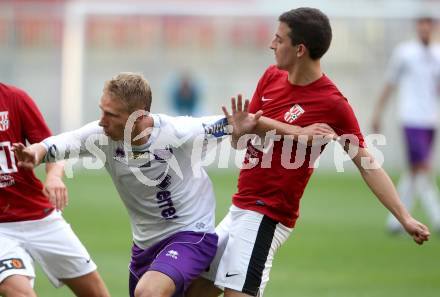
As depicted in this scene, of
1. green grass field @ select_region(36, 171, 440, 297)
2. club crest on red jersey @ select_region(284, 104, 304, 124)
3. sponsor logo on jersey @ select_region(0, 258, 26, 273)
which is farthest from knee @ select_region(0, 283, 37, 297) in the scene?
green grass field @ select_region(36, 171, 440, 297)

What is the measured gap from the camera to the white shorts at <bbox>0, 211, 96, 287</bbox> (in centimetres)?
717

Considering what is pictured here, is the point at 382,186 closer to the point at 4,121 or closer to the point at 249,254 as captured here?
the point at 249,254

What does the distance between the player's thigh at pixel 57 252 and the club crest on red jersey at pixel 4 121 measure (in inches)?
29.0

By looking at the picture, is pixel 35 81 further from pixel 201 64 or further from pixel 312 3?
pixel 312 3

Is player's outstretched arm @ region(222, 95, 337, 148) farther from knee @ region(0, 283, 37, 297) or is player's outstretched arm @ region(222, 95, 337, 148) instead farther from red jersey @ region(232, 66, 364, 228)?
knee @ region(0, 283, 37, 297)

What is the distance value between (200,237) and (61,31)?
20.2 meters

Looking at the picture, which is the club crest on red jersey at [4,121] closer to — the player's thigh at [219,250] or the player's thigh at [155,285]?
the player's thigh at [155,285]

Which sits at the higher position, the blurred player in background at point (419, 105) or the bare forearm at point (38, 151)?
the bare forearm at point (38, 151)

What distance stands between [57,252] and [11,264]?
0.50 metres

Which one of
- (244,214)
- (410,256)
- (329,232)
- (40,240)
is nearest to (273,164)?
(244,214)

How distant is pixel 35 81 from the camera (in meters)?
26.2

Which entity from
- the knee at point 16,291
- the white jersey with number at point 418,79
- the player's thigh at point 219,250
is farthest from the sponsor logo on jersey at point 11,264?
the white jersey with number at point 418,79

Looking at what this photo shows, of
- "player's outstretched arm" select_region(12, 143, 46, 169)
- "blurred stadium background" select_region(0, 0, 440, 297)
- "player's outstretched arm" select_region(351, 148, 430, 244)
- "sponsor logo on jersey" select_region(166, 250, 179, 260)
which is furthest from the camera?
"blurred stadium background" select_region(0, 0, 440, 297)

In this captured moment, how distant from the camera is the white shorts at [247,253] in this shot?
6.94m
